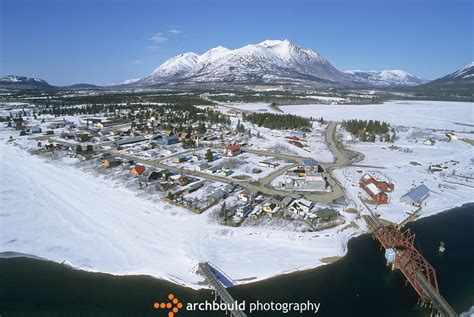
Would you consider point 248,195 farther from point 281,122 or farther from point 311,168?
point 281,122

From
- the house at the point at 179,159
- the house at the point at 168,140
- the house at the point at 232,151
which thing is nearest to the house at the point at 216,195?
the house at the point at 179,159

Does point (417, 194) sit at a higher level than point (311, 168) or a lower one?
lower

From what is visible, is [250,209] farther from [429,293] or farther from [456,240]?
[456,240]

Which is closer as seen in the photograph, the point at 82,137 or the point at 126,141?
the point at 126,141

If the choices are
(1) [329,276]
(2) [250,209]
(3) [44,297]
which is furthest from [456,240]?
(3) [44,297]

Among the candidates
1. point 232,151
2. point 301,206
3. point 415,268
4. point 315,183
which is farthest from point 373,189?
point 232,151

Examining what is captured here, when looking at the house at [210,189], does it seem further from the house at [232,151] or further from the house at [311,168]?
the house at [232,151]
